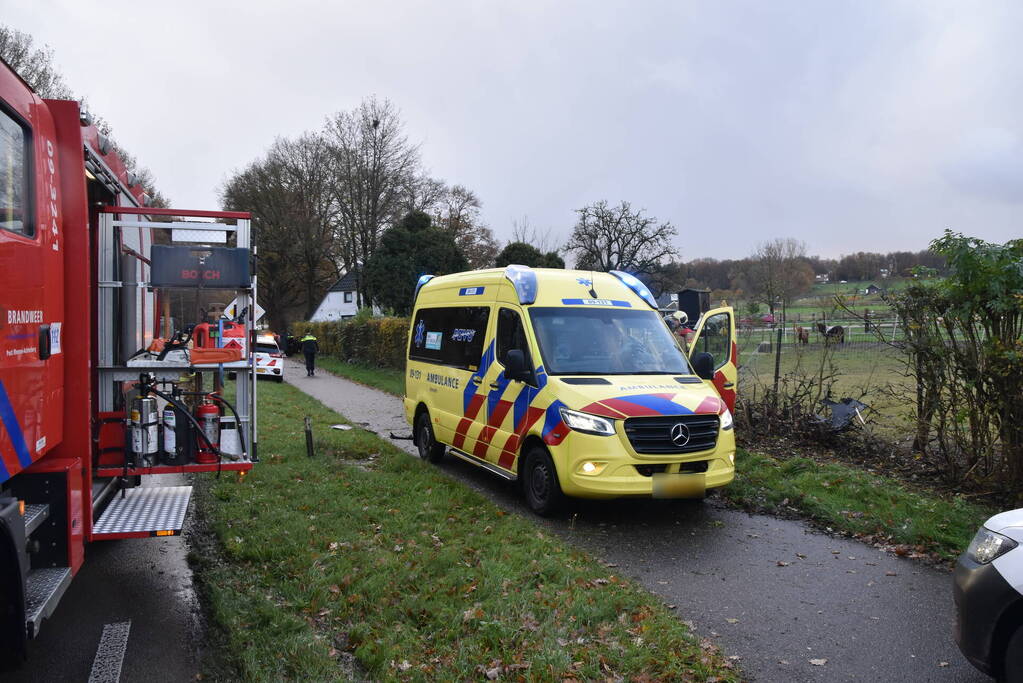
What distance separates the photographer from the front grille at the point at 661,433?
22.0 ft

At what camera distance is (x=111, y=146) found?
553cm

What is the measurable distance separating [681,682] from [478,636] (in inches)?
47.2

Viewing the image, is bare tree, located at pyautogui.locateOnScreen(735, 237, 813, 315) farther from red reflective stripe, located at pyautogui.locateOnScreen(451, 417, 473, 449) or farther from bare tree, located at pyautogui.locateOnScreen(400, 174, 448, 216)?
bare tree, located at pyautogui.locateOnScreen(400, 174, 448, 216)

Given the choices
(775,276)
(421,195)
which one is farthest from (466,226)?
(775,276)

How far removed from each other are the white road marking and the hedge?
1908 centimetres

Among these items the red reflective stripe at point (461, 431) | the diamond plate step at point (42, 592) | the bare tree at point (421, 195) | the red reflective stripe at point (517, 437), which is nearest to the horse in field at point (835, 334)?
the red reflective stripe at point (517, 437)

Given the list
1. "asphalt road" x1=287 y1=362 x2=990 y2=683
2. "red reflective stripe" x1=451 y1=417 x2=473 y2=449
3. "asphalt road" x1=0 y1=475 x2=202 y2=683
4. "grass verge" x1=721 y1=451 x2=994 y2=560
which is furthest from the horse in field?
"asphalt road" x1=0 y1=475 x2=202 y2=683

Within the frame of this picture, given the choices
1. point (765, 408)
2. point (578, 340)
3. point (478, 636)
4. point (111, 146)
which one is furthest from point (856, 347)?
point (111, 146)

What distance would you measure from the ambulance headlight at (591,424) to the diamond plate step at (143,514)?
321 centimetres

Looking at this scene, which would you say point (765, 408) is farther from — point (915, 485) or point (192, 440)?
point (192, 440)

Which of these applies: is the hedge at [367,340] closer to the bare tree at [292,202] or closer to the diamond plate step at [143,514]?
the bare tree at [292,202]

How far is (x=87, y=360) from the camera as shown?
4.58m

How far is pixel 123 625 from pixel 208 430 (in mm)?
1497

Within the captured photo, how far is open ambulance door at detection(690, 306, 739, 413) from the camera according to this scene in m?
9.27
